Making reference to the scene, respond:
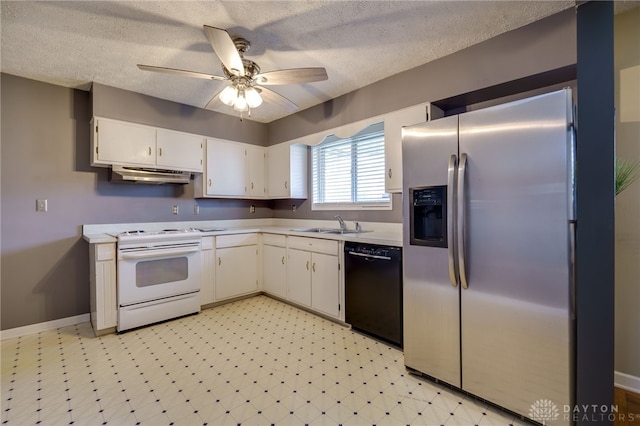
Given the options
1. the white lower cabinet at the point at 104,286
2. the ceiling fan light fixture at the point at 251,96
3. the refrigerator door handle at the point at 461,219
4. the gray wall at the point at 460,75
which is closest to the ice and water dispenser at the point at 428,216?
the refrigerator door handle at the point at 461,219

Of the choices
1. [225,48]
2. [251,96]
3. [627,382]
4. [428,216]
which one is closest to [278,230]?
[251,96]

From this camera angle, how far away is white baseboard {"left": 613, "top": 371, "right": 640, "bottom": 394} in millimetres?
1900

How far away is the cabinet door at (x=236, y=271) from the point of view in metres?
3.52

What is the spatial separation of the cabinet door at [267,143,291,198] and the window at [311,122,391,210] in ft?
1.25

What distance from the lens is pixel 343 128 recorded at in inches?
130

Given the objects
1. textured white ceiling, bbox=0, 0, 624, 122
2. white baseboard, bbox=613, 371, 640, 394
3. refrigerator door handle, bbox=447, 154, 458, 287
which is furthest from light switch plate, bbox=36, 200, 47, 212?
white baseboard, bbox=613, 371, 640, 394

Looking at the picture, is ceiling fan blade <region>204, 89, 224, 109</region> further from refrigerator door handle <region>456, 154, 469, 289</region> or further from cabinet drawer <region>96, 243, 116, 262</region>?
refrigerator door handle <region>456, 154, 469, 289</region>

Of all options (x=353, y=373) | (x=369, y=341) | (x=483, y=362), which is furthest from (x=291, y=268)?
(x=483, y=362)

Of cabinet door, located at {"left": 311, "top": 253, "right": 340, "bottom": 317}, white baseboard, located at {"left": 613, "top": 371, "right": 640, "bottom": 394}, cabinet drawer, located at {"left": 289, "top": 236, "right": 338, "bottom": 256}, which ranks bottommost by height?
white baseboard, located at {"left": 613, "top": 371, "right": 640, "bottom": 394}

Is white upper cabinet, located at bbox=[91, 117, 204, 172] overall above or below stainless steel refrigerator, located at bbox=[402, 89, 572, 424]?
above

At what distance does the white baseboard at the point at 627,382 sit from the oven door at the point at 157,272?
364 centimetres

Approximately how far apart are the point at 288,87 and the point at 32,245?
9.88 feet

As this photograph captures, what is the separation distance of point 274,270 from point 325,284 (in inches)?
35.8

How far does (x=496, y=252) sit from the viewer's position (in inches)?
66.4
